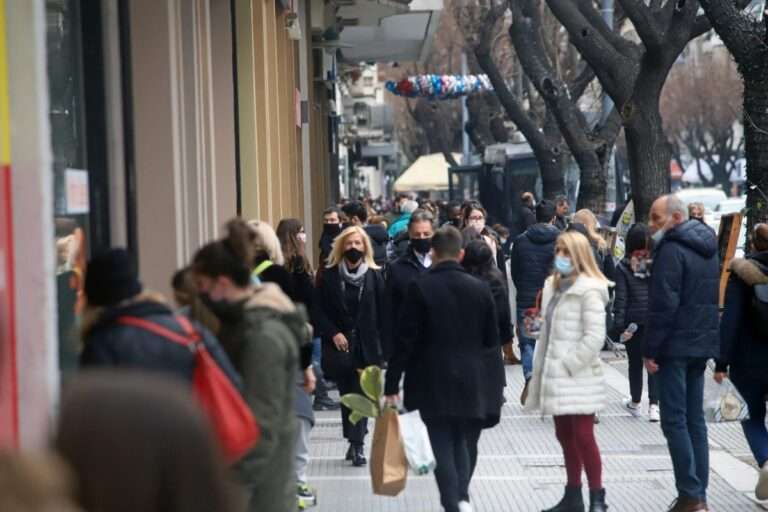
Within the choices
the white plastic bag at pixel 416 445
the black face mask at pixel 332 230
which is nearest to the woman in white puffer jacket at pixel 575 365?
the white plastic bag at pixel 416 445

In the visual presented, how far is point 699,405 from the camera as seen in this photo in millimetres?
9562

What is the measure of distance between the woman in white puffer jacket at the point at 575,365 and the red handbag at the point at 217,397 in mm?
4238

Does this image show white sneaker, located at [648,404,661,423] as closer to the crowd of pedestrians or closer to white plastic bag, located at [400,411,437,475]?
the crowd of pedestrians

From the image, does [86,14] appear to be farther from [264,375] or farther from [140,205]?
[264,375]

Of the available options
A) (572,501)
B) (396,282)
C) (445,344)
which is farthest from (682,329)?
(396,282)

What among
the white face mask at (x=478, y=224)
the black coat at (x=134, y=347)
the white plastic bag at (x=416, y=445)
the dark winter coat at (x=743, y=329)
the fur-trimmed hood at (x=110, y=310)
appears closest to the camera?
the black coat at (x=134, y=347)

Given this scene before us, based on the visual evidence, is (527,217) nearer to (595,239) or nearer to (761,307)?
(595,239)

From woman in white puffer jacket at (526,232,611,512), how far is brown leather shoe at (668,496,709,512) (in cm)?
45

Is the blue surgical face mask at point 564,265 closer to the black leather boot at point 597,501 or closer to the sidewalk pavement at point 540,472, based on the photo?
the black leather boot at point 597,501

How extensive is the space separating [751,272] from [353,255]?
3.14m

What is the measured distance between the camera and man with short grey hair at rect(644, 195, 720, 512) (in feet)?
30.7

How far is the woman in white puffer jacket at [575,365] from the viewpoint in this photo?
30.2ft

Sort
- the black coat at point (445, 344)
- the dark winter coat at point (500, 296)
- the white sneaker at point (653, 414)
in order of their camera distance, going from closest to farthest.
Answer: the black coat at point (445, 344) < the dark winter coat at point (500, 296) < the white sneaker at point (653, 414)

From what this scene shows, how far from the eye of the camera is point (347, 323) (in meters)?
11.8
